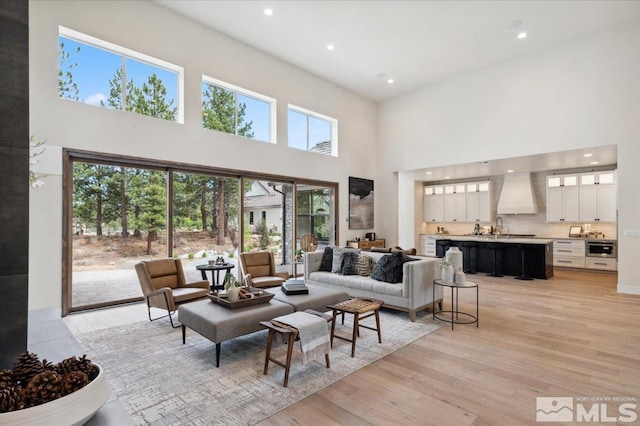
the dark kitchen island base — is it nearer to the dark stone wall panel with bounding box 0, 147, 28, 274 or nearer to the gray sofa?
the gray sofa

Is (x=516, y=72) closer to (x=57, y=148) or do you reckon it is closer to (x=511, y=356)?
(x=511, y=356)

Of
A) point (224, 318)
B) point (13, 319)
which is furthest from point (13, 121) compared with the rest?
point (224, 318)

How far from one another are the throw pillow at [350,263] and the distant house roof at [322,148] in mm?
3608

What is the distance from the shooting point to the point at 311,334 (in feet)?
9.44

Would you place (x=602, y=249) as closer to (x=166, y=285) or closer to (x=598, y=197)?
(x=598, y=197)

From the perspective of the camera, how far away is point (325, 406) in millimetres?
2406

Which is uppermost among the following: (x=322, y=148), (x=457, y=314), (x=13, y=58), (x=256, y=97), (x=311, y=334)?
(x=256, y=97)

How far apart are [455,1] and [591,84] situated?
11.0 feet

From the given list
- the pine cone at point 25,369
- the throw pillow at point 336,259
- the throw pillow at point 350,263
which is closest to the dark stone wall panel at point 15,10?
the pine cone at point 25,369

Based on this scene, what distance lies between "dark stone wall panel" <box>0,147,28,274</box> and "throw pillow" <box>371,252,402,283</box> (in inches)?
161

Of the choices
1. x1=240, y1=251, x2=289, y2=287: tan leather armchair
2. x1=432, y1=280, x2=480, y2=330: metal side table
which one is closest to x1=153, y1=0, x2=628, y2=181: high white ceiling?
x1=240, y1=251, x2=289, y2=287: tan leather armchair

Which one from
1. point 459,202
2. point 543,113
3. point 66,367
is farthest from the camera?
point 459,202

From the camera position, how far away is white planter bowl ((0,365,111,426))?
94cm

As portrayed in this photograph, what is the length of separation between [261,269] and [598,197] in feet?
28.5
